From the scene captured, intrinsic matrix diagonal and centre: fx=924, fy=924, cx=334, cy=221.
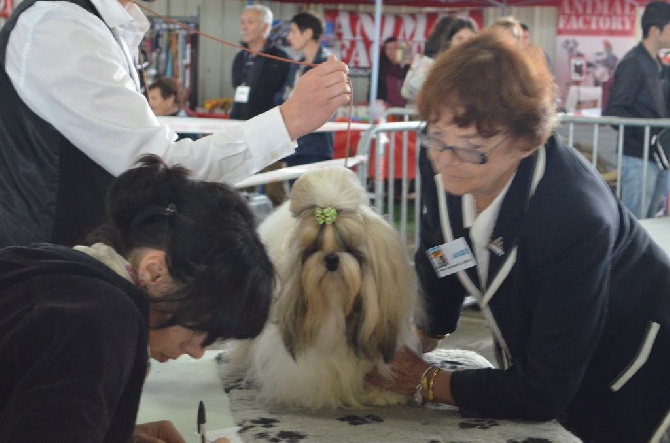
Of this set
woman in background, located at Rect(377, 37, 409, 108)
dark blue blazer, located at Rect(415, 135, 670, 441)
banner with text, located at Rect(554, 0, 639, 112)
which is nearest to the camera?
dark blue blazer, located at Rect(415, 135, 670, 441)

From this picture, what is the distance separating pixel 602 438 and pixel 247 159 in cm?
88

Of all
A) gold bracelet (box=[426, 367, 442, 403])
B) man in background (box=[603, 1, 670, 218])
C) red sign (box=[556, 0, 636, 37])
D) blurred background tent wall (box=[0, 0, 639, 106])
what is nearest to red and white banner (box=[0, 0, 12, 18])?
blurred background tent wall (box=[0, 0, 639, 106])

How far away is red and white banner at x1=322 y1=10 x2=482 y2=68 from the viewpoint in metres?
10.5

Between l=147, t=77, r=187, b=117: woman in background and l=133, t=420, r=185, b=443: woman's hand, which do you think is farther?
l=147, t=77, r=187, b=117: woman in background

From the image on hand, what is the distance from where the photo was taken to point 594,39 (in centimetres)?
1026

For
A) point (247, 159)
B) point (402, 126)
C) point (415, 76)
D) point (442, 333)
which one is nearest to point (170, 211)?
point (247, 159)

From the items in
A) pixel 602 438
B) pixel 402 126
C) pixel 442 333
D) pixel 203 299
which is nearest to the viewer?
pixel 203 299

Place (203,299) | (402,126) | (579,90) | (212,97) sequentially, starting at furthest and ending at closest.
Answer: (212,97) → (579,90) → (402,126) → (203,299)

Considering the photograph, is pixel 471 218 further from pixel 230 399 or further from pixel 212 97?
pixel 212 97

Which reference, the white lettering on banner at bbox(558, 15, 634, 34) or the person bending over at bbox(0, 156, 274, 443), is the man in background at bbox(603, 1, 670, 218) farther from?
the white lettering on banner at bbox(558, 15, 634, 34)

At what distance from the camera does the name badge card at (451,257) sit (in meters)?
1.80

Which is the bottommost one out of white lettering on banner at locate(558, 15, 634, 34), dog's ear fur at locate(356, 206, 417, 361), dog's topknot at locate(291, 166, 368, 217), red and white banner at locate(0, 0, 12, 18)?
dog's ear fur at locate(356, 206, 417, 361)

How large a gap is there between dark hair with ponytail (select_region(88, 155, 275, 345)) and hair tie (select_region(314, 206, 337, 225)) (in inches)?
21.4

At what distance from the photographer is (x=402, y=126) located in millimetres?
4227
